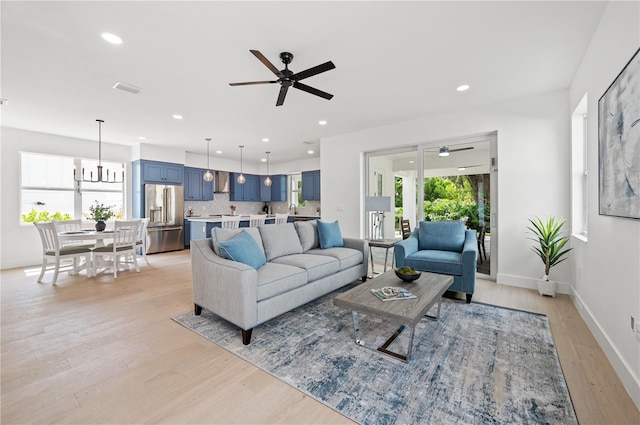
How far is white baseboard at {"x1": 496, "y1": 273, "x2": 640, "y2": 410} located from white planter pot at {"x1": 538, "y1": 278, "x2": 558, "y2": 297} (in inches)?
7.2

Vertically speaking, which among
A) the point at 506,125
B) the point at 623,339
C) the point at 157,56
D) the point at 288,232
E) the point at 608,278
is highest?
the point at 157,56

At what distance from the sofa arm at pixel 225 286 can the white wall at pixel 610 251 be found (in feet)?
8.44

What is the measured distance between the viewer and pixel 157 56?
278cm

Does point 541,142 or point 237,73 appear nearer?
point 237,73

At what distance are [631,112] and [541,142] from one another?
235 centimetres

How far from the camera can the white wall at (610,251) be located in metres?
1.74

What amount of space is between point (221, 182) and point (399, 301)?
298 inches

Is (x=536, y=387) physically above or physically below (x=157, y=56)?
below

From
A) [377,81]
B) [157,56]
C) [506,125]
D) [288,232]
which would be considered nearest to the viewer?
[157,56]

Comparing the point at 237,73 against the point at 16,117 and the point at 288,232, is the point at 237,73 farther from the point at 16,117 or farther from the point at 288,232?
the point at 16,117

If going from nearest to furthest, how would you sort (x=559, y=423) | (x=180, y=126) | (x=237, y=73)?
(x=559, y=423), (x=237, y=73), (x=180, y=126)

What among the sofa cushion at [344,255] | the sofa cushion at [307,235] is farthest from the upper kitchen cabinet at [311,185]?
the sofa cushion at [344,255]

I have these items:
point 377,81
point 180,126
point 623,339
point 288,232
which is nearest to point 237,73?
point 377,81

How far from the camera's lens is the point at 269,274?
2.64 meters
